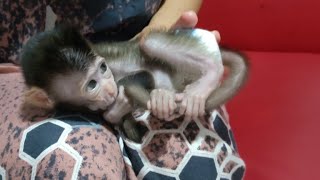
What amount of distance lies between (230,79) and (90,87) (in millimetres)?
208

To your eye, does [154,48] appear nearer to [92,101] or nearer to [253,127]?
[92,101]

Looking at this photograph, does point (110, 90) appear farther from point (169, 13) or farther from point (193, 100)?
point (169, 13)

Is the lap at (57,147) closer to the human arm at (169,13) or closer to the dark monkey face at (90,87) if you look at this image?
the dark monkey face at (90,87)

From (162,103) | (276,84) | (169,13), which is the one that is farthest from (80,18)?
(276,84)

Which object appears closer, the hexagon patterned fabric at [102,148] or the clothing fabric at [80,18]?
the hexagon patterned fabric at [102,148]

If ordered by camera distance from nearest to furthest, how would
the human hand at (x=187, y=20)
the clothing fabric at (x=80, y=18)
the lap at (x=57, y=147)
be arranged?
the lap at (x=57, y=147) < the human hand at (x=187, y=20) < the clothing fabric at (x=80, y=18)

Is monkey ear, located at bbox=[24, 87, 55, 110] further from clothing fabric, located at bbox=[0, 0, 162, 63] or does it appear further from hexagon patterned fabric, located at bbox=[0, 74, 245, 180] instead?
clothing fabric, located at bbox=[0, 0, 162, 63]

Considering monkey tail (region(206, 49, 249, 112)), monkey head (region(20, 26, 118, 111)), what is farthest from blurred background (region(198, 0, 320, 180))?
monkey head (region(20, 26, 118, 111))

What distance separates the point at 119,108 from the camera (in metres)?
0.74

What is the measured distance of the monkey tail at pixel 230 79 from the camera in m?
0.76

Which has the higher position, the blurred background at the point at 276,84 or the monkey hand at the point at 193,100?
the monkey hand at the point at 193,100

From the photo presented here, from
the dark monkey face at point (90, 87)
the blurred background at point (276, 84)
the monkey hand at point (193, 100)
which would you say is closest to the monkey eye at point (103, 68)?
the dark monkey face at point (90, 87)

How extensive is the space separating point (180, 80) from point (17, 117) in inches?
9.1

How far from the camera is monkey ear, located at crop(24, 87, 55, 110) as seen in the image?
0.72 meters
